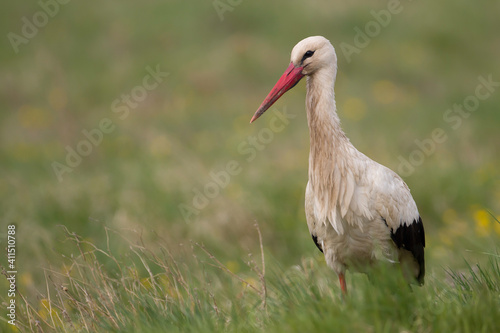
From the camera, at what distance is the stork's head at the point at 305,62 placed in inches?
152

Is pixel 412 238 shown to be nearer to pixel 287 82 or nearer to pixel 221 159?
pixel 287 82

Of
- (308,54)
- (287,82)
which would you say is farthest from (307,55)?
(287,82)

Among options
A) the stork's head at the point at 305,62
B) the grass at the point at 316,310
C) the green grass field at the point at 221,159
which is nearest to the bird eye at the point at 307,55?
the stork's head at the point at 305,62

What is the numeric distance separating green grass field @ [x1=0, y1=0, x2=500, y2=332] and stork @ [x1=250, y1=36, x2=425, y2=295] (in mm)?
260

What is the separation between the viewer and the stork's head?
3857 mm

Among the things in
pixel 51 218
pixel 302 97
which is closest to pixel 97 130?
pixel 302 97

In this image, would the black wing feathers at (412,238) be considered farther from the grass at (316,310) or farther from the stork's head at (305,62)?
the stork's head at (305,62)

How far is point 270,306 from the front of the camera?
3199 millimetres

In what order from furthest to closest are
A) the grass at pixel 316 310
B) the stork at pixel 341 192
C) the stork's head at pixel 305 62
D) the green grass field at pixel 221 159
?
the stork's head at pixel 305 62 → the stork at pixel 341 192 → the green grass field at pixel 221 159 → the grass at pixel 316 310

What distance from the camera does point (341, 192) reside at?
3734 mm

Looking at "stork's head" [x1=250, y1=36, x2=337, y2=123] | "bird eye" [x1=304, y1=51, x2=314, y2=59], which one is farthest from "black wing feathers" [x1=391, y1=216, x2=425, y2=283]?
"bird eye" [x1=304, y1=51, x2=314, y2=59]

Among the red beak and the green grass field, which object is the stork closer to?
the red beak

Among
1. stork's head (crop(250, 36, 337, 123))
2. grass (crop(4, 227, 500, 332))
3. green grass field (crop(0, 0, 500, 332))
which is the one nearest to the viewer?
grass (crop(4, 227, 500, 332))

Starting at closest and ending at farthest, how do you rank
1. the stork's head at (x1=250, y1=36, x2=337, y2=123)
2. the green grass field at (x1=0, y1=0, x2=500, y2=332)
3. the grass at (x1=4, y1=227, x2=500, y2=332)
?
the grass at (x1=4, y1=227, x2=500, y2=332)
the green grass field at (x1=0, y1=0, x2=500, y2=332)
the stork's head at (x1=250, y1=36, x2=337, y2=123)
